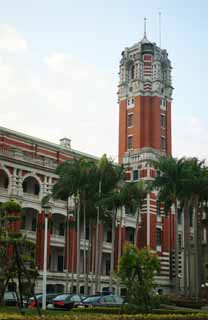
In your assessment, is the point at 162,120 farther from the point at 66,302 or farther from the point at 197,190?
the point at 66,302

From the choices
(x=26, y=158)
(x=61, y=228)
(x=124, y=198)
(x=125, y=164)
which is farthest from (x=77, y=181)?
(x=125, y=164)

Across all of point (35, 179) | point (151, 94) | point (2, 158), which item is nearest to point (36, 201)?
point (35, 179)

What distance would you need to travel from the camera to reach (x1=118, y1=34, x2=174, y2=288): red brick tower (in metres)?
79.3

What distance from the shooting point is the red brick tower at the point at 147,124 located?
79.3 metres

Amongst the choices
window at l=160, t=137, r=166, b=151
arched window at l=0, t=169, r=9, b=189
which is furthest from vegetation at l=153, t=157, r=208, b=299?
window at l=160, t=137, r=166, b=151

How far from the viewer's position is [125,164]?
257ft

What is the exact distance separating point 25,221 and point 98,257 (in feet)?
38.9

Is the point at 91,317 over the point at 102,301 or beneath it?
over

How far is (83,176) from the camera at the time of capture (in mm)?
55688

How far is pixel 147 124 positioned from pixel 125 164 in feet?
25.5

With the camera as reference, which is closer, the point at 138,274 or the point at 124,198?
the point at 138,274

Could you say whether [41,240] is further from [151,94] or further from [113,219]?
[151,94]

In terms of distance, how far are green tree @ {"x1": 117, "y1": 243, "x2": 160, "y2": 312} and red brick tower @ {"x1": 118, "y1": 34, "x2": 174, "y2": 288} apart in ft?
158

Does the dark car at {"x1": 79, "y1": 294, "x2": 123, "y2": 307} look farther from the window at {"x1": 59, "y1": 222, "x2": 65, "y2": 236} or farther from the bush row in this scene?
the window at {"x1": 59, "y1": 222, "x2": 65, "y2": 236}
